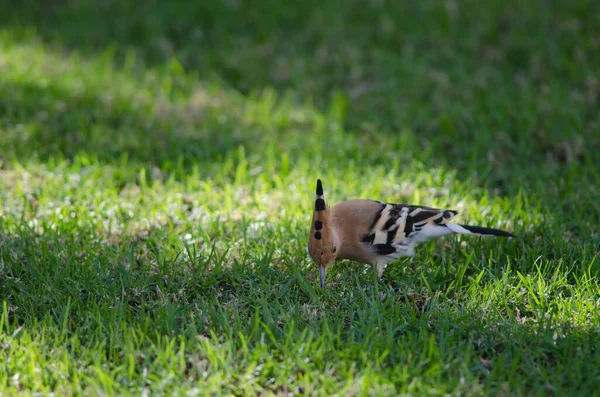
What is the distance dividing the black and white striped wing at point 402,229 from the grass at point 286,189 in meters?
0.16

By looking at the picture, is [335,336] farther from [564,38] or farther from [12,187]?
[564,38]

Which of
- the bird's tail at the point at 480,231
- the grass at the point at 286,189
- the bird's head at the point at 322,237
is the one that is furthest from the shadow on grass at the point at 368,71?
the bird's head at the point at 322,237

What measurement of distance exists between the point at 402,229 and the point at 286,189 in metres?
1.28

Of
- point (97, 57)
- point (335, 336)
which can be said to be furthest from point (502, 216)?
point (97, 57)

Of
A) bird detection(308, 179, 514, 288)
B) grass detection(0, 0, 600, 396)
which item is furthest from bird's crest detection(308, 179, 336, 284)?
grass detection(0, 0, 600, 396)

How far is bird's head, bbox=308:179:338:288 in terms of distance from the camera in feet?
12.0

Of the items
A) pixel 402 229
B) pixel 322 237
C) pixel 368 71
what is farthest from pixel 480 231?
pixel 368 71

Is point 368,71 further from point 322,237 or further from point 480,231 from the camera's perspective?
point 322,237

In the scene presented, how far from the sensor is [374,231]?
395 centimetres

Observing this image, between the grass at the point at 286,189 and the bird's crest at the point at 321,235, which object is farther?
the bird's crest at the point at 321,235

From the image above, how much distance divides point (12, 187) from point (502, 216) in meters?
3.48

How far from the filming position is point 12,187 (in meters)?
5.06

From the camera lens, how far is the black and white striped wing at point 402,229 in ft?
12.9

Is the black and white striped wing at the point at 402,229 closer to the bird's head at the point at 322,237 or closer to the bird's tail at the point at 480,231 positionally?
the bird's tail at the point at 480,231
